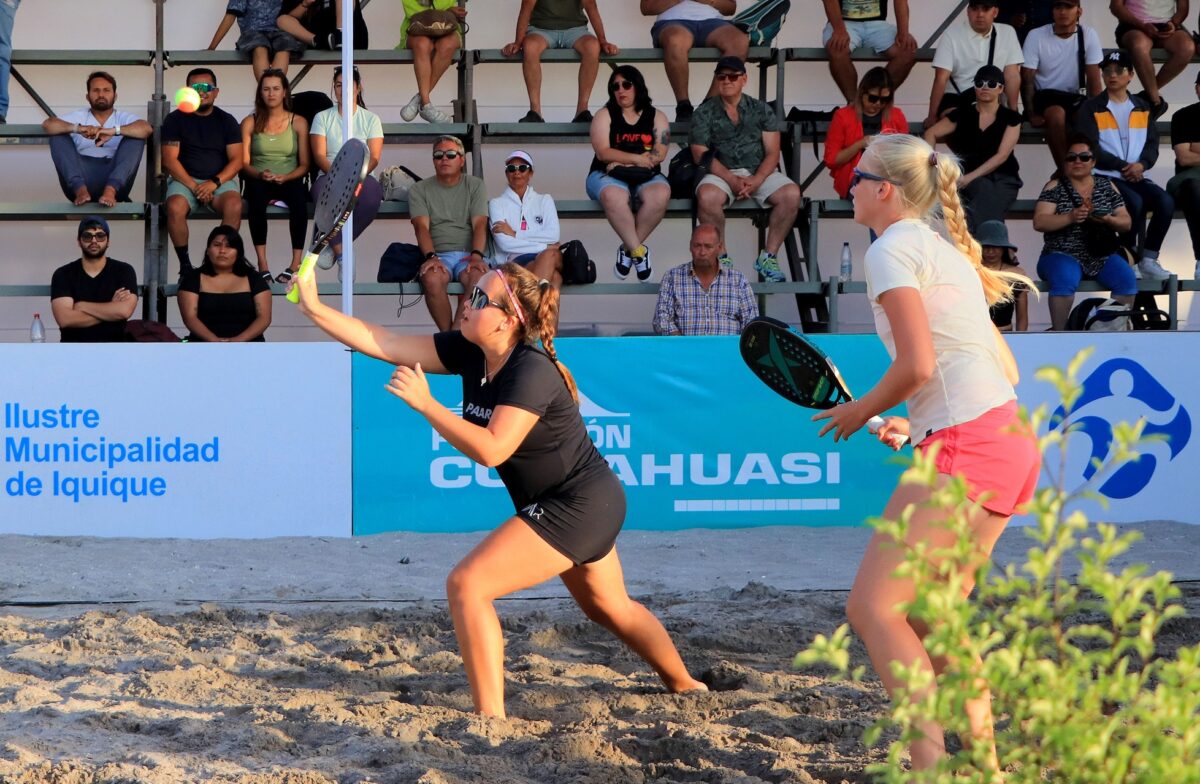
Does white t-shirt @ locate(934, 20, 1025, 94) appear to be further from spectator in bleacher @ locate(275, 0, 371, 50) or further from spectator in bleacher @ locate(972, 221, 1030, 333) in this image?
spectator in bleacher @ locate(275, 0, 371, 50)

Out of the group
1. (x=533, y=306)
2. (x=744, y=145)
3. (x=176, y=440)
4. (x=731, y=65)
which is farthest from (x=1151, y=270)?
(x=533, y=306)

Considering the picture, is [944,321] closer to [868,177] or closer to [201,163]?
[868,177]

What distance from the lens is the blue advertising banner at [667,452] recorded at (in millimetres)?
7867

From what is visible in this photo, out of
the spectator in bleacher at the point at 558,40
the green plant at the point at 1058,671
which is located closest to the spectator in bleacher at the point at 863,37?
the spectator in bleacher at the point at 558,40

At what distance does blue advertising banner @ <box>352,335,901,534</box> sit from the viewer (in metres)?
7.87

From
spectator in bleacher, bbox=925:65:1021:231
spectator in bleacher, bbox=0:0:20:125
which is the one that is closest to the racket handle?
spectator in bleacher, bbox=925:65:1021:231

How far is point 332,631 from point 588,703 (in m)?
1.59

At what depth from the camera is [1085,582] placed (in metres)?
1.88

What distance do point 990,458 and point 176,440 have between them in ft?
18.8

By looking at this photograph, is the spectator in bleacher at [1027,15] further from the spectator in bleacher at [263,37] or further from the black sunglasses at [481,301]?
the black sunglasses at [481,301]

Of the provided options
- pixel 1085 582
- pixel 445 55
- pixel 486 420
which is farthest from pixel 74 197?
pixel 1085 582

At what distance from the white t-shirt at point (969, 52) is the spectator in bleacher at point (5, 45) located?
7759mm

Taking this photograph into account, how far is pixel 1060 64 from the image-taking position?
11203 millimetres

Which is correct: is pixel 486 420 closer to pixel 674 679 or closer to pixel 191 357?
pixel 674 679
